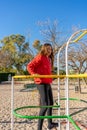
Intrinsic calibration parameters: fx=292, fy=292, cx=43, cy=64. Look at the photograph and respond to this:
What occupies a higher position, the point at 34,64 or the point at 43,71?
the point at 34,64

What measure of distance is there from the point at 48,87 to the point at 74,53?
36.1ft

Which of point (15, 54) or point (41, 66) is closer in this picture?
point (41, 66)

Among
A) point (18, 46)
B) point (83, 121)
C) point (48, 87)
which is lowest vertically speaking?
point (83, 121)

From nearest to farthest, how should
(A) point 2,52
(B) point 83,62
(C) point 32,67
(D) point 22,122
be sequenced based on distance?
(C) point 32,67, (D) point 22,122, (B) point 83,62, (A) point 2,52

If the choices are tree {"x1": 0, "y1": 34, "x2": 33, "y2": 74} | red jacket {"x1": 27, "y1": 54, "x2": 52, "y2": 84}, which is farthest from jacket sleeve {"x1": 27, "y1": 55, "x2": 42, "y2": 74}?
tree {"x1": 0, "y1": 34, "x2": 33, "y2": 74}

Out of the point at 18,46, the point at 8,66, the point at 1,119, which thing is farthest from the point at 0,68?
the point at 1,119

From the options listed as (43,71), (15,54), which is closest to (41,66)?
(43,71)

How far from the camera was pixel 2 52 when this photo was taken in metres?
43.7

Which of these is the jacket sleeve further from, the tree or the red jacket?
the tree

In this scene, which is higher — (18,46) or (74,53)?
(18,46)

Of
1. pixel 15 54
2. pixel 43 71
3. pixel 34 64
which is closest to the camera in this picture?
pixel 34 64

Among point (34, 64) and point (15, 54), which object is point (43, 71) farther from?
point (15, 54)

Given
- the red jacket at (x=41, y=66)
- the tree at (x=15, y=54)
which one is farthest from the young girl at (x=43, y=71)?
the tree at (x=15, y=54)

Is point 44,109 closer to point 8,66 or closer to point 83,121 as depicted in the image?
point 83,121
